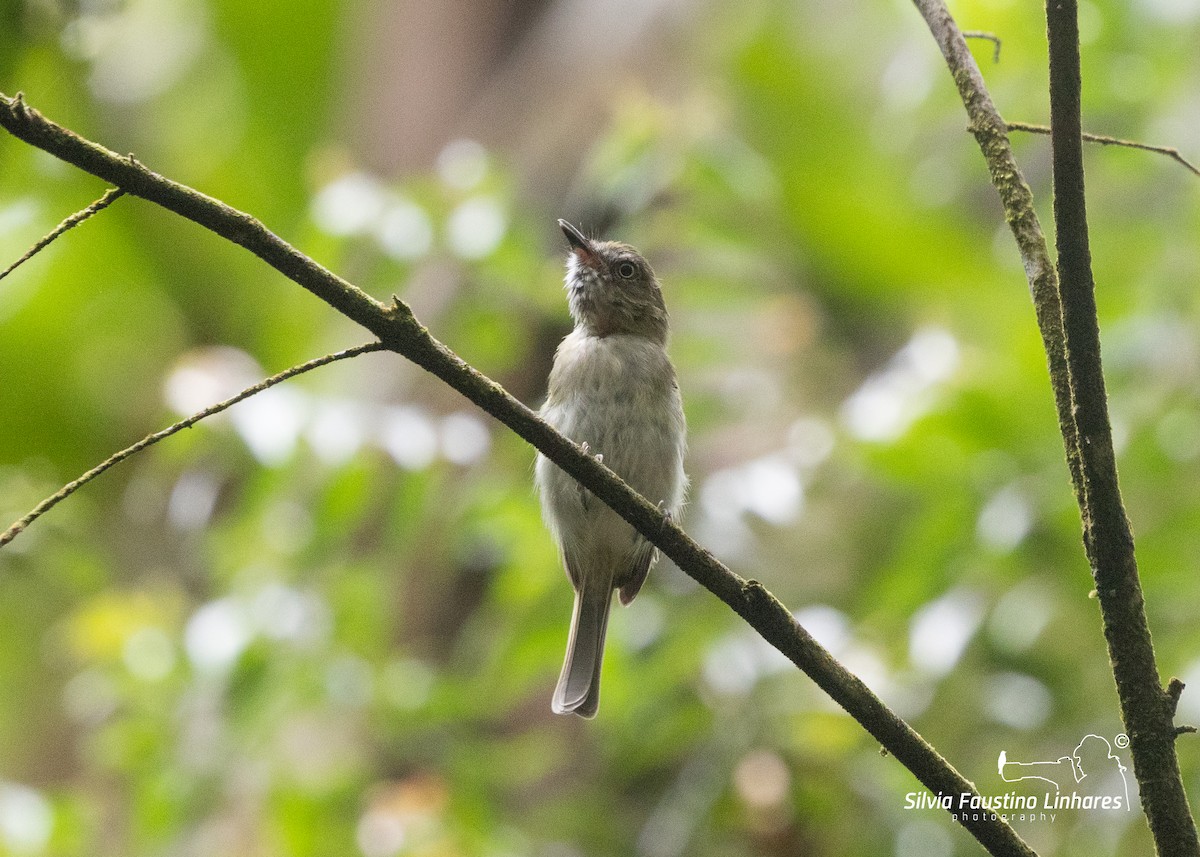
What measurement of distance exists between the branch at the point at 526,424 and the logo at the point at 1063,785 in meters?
1.39

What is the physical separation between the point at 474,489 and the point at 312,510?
0.61 metres

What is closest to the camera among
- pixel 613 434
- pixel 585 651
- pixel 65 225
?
pixel 65 225

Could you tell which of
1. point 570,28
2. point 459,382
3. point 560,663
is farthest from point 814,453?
point 570,28

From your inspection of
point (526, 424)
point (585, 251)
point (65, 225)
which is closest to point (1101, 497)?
point (526, 424)

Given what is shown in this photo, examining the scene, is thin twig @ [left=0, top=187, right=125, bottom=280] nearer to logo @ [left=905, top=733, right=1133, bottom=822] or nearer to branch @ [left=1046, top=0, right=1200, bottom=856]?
branch @ [left=1046, top=0, right=1200, bottom=856]

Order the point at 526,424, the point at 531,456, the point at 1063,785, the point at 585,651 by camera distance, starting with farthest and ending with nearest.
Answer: the point at 531,456 → the point at 585,651 → the point at 1063,785 → the point at 526,424

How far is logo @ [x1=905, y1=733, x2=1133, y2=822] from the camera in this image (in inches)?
122

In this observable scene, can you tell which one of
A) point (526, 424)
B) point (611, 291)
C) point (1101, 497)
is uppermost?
point (611, 291)

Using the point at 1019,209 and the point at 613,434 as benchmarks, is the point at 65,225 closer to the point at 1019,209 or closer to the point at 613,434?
the point at 1019,209

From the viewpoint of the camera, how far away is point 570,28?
7793mm

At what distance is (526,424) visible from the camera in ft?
6.08

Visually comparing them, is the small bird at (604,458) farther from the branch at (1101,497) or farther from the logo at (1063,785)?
the branch at (1101,497)

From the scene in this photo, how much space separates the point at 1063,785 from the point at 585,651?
149 centimetres

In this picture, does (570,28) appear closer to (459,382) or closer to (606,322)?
(606,322)
